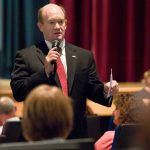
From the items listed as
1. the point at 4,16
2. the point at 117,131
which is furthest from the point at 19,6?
the point at 117,131

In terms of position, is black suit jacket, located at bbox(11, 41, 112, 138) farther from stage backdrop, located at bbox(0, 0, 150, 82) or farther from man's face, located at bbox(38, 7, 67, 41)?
stage backdrop, located at bbox(0, 0, 150, 82)

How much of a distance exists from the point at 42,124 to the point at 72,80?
4.52 ft

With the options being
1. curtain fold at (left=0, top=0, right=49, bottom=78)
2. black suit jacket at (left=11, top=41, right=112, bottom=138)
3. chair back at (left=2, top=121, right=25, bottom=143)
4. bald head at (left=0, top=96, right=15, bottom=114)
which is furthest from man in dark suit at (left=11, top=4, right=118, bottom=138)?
curtain fold at (left=0, top=0, right=49, bottom=78)

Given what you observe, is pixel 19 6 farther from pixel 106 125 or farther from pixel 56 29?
pixel 56 29

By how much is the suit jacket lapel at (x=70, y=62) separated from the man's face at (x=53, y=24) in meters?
0.15

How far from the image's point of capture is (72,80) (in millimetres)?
3832

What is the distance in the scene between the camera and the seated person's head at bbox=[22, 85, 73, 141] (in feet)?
8.08

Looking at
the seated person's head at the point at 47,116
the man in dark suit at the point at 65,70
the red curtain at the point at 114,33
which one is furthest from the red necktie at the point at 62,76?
the red curtain at the point at 114,33

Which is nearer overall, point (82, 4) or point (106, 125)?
point (106, 125)

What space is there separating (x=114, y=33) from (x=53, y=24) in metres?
3.49

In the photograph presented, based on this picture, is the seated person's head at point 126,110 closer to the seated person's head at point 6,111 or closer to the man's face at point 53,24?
the man's face at point 53,24

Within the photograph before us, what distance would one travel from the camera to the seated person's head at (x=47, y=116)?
8.08ft

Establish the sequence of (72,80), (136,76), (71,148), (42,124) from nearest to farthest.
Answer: (71,148), (42,124), (72,80), (136,76)

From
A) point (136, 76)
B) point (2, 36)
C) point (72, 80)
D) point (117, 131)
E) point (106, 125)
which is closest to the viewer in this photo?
point (117, 131)
